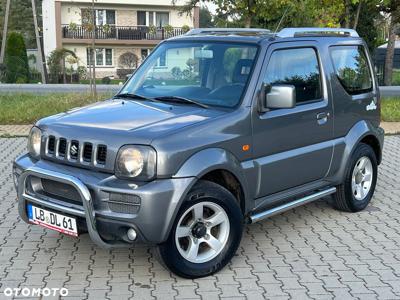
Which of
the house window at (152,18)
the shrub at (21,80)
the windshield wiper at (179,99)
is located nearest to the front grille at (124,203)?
the windshield wiper at (179,99)

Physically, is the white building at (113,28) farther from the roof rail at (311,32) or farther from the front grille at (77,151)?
the front grille at (77,151)

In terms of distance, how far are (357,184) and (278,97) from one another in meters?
2.04

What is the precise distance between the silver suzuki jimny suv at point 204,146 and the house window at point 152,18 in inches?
1636

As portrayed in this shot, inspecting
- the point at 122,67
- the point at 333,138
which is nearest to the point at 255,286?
the point at 333,138

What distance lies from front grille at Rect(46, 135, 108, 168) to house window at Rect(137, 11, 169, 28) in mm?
42853

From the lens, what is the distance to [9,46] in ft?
110

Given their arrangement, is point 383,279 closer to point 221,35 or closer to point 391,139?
point 221,35

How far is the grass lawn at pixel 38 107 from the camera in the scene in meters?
12.3

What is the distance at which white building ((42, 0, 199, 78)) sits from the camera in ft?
142

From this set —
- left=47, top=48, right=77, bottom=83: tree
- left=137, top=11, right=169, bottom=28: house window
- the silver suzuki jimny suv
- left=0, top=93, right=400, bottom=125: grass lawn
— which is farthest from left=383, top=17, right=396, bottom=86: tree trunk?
the silver suzuki jimny suv

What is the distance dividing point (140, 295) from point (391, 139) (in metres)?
8.23

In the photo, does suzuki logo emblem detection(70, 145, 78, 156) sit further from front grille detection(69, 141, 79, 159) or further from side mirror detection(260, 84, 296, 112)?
side mirror detection(260, 84, 296, 112)

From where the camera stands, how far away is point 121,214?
3934 millimetres

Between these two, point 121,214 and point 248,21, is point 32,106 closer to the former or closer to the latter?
point 248,21
